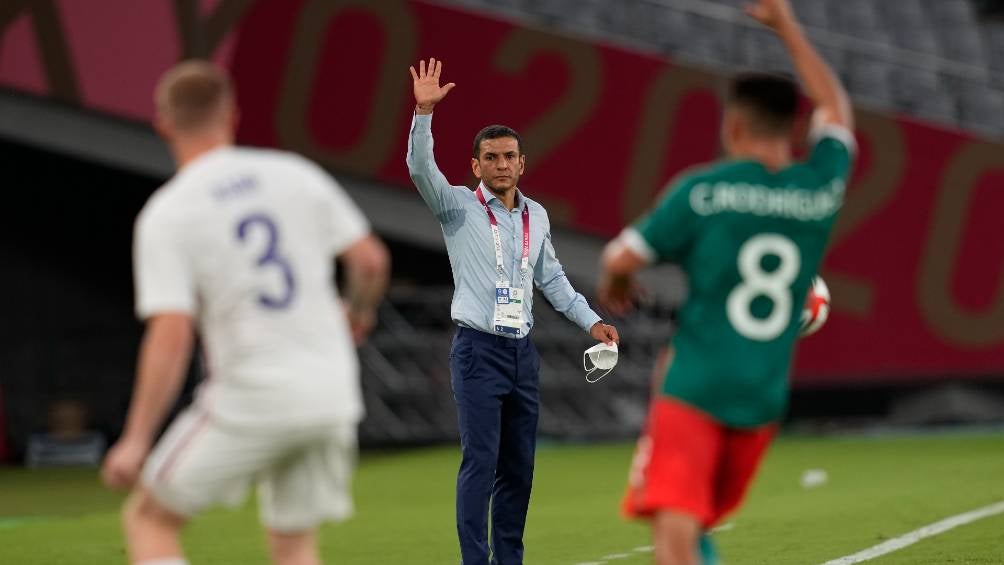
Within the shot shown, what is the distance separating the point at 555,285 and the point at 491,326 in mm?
590

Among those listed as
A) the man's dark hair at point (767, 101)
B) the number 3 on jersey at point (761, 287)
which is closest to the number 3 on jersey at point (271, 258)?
the number 3 on jersey at point (761, 287)

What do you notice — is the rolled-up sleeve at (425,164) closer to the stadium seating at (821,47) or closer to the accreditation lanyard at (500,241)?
the accreditation lanyard at (500,241)

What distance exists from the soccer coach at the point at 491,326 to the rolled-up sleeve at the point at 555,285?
0.06 metres

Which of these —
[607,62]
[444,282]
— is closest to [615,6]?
[607,62]

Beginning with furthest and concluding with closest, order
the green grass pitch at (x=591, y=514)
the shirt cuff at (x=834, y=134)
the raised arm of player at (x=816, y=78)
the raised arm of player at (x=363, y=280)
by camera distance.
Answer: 1. the green grass pitch at (x=591, y=514)
2. the raised arm of player at (x=816, y=78)
3. the shirt cuff at (x=834, y=134)
4. the raised arm of player at (x=363, y=280)

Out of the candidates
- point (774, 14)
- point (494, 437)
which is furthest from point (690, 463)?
point (494, 437)

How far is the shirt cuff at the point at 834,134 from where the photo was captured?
6145mm

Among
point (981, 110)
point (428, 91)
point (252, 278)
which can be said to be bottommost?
point (981, 110)

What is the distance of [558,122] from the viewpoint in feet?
72.9

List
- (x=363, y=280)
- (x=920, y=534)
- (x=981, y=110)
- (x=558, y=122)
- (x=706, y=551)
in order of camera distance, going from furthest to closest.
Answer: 1. (x=981, y=110)
2. (x=558, y=122)
3. (x=920, y=534)
4. (x=706, y=551)
5. (x=363, y=280)

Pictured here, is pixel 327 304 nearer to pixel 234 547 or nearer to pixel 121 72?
pixel 234 547

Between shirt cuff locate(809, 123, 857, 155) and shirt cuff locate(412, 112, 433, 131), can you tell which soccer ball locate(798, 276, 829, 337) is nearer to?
shirt cuff locate(809, 123, 857, 155)

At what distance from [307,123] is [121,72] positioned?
90.4 inches

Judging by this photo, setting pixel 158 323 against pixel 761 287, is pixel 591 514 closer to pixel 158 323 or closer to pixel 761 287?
pixel 761 287
